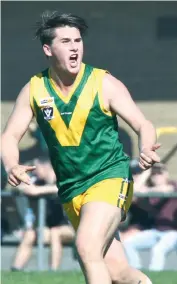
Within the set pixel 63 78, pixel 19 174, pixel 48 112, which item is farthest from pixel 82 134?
pixel 19 174

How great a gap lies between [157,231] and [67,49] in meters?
4.30

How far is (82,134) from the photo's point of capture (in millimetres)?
6297

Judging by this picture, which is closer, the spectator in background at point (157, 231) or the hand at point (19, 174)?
the hand at point (19, 174)

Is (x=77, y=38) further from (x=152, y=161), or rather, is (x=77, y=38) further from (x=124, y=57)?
(x=124, y=57)

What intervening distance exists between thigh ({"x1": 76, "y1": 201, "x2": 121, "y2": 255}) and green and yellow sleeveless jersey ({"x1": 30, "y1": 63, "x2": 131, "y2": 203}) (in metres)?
0.21

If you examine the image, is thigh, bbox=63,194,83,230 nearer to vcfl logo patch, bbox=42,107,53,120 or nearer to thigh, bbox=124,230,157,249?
vcfl logo patch, bbox=42,107,53,120

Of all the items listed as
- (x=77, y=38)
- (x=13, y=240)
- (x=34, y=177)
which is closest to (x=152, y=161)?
(x=77, y=38)

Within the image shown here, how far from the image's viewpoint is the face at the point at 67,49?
6285mm

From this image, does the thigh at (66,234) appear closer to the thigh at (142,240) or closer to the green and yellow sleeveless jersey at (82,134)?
the thigh at (142,240)

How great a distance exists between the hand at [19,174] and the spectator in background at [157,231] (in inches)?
154

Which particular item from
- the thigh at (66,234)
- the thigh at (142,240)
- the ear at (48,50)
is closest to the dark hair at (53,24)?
the ear at (48,50)

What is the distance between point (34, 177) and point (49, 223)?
0.94 m

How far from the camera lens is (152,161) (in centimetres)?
587

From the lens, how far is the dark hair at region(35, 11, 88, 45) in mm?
6363
